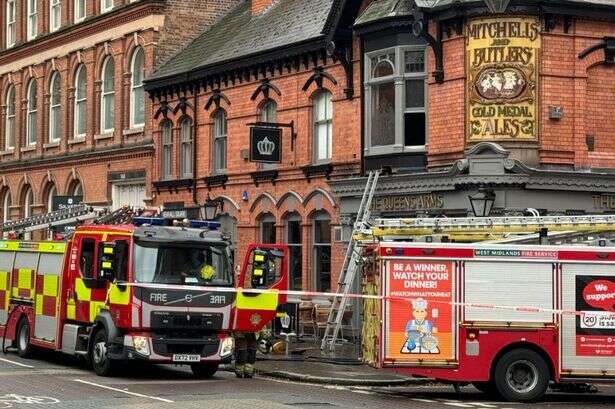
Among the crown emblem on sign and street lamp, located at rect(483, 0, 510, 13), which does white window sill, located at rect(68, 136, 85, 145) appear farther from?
street lamp, located at rect(483, 0, 510, 13)

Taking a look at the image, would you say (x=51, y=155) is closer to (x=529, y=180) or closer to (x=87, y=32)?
(x=87, y=32)

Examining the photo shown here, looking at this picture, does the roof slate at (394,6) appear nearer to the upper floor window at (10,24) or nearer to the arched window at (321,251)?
the arched window at (321,251)

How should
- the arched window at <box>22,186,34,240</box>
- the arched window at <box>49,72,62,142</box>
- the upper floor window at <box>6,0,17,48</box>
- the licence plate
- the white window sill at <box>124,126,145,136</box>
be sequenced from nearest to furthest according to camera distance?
1. the licence plate
2. the white window sill at <box>124,126,145,136</box>
3. the arched window at <box>49,72,62,142</box>
4. the arched window at <box>22,186,34,240</box>
5. the upper floor window at <box>6,0,17,48</box>

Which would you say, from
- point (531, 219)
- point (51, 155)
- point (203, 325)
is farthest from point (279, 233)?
point (51, 155)

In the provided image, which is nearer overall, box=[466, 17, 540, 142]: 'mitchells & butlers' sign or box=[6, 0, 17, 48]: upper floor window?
box=[466, 17, 540, 142]: 'mitchells & butlers' sign

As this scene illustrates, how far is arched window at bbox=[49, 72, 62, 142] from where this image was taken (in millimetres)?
47219

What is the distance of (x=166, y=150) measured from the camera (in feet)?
129

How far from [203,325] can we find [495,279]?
531 centimetres

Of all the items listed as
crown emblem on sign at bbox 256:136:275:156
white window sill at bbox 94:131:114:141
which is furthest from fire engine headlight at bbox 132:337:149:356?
white window sill at bbox 94:131:114:141

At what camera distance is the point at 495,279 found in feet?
64.2

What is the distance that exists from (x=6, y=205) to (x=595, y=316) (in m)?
35.6

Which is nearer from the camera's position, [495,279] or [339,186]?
[495,279]

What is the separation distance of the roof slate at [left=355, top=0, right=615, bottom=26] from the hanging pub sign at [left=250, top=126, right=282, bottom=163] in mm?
4446

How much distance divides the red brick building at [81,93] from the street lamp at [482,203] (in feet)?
56.8
